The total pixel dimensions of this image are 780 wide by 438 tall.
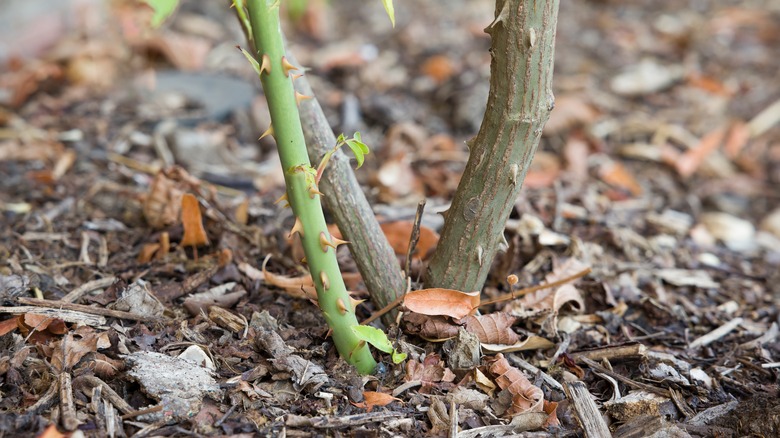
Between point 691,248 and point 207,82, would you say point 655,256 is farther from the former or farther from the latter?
point 207,82

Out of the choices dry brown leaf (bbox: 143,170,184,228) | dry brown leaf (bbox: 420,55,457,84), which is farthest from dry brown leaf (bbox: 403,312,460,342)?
dry brown leaf (bbox: 420,55,457,84)

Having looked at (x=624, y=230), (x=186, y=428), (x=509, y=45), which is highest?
(x=509, y=45)

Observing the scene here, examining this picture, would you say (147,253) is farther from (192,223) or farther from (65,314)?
(65,314)

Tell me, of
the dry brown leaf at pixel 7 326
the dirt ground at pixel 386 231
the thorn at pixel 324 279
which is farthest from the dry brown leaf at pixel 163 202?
the thorn at pixel 324 279

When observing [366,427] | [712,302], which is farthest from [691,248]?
[366,427]

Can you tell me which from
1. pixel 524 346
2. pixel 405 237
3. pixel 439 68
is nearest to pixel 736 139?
pixel 439 68

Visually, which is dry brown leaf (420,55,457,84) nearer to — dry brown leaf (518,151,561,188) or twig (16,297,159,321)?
dry brown leaf (518,151,561,188)
